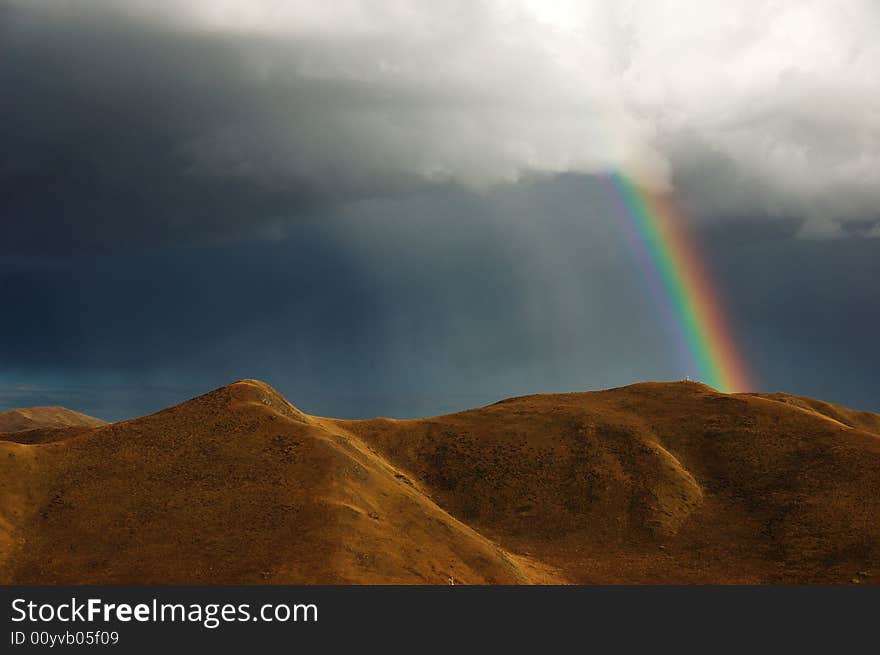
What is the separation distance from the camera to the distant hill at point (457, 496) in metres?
70.9

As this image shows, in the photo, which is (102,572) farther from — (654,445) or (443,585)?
(654,445)

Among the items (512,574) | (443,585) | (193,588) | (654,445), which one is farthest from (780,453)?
(193,588)

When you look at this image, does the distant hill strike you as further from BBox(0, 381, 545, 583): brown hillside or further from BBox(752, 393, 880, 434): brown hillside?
BBox(752, 393, 880, 434): brown hillside

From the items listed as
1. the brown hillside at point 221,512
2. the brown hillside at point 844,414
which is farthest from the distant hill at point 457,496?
the brown hillside at point 844,414

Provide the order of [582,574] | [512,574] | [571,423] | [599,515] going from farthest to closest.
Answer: [571,423] → [599,515] → [582,574] → [512,574]

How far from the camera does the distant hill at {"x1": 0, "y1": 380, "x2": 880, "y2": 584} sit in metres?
70.9

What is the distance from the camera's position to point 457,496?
110 m

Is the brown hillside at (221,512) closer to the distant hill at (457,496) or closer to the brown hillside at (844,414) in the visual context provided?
the distant hill at (457,496)

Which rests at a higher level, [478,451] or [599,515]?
[478,451]

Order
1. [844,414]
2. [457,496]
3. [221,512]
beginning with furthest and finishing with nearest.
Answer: [844,414], [457,496], [221,512]

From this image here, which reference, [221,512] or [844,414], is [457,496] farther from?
[844,414]

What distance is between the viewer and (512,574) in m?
77.4

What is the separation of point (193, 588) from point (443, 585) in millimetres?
21743

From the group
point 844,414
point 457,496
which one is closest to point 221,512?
point 457,496
